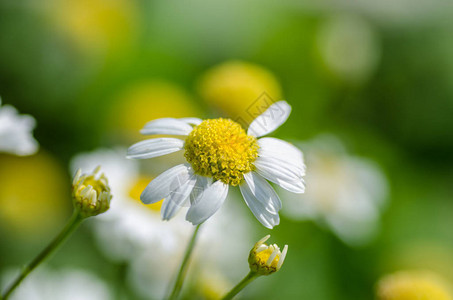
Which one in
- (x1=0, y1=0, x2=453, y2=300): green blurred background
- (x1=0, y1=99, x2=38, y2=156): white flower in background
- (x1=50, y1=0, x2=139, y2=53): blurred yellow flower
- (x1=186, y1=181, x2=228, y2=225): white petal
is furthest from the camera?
(x1=50, y1=0, x2=139, y2=53): blurred yellow flower

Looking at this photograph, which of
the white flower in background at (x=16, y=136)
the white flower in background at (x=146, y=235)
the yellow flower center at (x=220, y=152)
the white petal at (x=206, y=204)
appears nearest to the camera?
the white petal at (x=206, y=204)

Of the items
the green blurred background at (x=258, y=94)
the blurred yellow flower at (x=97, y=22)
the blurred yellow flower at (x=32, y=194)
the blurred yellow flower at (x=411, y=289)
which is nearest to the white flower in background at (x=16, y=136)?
the green blurred background at (x=258, y=94)

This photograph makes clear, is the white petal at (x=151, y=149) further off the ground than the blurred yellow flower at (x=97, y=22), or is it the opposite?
the white petal at (x=151, y=149)

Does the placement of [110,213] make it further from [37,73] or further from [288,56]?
[288,56]

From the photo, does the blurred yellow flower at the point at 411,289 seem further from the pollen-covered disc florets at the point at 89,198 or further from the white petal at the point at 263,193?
the pollen-covered disc florets at the point at 89,198

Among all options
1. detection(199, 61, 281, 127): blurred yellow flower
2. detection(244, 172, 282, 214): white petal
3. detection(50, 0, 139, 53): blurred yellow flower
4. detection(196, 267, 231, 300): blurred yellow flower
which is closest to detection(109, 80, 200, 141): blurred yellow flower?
detection(199, 61, 281, 127): blurred yellow flower

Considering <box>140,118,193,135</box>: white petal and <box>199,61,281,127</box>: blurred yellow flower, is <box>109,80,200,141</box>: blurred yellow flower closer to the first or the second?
<box>199,61,281,127</box>: blurred yellow flower

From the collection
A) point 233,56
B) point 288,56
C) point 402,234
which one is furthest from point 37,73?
point 402,234

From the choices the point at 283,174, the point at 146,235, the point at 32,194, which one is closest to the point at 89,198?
the point at 283,174
